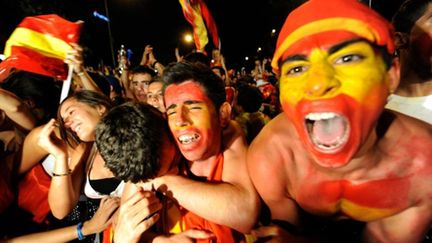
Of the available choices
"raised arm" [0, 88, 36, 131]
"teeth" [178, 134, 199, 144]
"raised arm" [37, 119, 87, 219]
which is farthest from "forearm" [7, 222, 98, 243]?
"teeth" [178, 134, 199, 144]

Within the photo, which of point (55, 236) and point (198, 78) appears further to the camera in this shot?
point (55, 236)

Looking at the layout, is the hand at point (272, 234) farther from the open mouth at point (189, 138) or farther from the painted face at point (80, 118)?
the painted face at point (80, 118)

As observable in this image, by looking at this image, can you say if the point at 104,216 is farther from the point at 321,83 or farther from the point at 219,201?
the point at 321,83

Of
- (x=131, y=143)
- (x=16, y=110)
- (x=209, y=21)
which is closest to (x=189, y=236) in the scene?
(x=131, y=143)

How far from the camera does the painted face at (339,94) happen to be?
45.6 inches

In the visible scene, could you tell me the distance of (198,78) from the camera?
1697mm

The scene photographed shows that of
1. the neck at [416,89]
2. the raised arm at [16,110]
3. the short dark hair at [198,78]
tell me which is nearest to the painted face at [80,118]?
the raised arm at [16,110]

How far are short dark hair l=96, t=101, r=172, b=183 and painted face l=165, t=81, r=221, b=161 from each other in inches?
4.5

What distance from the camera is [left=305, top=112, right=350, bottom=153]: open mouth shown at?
3.92ft

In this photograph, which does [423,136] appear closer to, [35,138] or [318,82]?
[318,82]

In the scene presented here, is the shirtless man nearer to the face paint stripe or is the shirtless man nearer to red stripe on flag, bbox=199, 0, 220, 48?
the face paint stripe

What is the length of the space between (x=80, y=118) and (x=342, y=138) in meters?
1.77

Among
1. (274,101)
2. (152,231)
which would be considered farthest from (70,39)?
(274,101)

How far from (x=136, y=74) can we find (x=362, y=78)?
124 inches
